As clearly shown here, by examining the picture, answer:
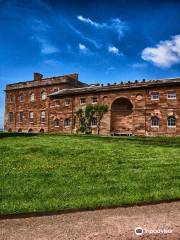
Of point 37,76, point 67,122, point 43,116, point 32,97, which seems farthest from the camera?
point 37,76

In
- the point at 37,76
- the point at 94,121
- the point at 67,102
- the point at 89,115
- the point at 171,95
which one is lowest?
the point at 94,121

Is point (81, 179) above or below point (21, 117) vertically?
below

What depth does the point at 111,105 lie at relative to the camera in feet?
147

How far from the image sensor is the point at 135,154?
17891mm

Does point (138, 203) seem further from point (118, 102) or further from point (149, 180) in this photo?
point (118, 102)

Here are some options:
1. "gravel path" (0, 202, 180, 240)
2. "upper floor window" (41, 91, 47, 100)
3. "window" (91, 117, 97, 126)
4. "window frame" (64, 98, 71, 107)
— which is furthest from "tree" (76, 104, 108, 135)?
"gravel path" (0, 202, 180, 240)

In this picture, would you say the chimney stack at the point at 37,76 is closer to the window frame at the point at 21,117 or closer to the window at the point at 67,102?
the window frame at the point at 21,117

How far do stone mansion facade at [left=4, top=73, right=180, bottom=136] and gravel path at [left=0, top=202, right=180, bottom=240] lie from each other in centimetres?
3321

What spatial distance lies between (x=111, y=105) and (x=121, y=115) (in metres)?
2.05

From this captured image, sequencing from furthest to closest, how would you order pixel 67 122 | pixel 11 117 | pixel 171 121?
pixel 11 117 < pixel 67 122 < pixel 171 121

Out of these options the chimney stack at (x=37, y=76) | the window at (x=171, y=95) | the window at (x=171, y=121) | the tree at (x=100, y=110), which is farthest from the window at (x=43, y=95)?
the window at (x=171, y=121)

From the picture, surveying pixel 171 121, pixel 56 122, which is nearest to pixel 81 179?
pixel 171 121

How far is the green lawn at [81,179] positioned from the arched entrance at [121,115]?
26.8 metres

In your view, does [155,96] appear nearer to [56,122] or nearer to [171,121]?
[171,121]
